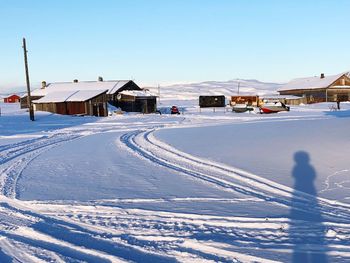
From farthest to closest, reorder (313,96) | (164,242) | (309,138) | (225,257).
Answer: (313,96)
(309,138)
(164,242)
(225,257)

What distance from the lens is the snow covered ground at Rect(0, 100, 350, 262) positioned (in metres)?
4.50

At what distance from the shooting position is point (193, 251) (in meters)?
4.46

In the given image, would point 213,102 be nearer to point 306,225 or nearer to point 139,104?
point 139,104

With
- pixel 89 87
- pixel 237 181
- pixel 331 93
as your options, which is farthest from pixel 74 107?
pixel 331 93

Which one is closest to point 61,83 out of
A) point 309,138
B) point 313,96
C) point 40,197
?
point 313,96

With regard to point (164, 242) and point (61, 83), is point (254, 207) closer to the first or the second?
point (164, 242)

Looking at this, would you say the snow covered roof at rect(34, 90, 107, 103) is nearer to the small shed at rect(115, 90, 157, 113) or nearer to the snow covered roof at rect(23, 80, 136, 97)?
the small shed at rect(115, 90, 157, 113)

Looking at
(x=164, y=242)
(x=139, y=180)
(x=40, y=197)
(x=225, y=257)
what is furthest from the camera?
(x=139, y=180)

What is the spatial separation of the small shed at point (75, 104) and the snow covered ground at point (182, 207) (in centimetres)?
3367

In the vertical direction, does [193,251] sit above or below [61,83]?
below

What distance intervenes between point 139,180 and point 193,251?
390 cm

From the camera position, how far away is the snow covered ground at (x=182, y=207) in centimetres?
450

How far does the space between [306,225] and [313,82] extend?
73.0 meters

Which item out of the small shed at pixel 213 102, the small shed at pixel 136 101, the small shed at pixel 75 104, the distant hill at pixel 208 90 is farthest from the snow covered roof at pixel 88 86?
the distant hill at pixel 208 90
